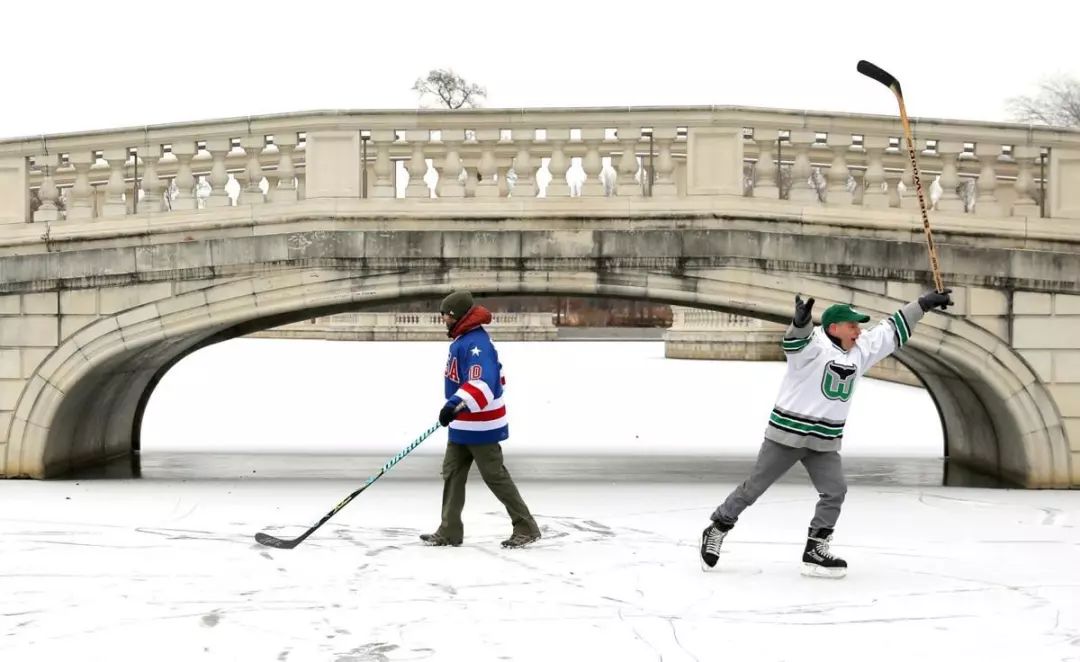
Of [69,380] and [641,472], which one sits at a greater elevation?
[69,380]

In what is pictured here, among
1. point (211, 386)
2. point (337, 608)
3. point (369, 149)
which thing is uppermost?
point (369, 149)

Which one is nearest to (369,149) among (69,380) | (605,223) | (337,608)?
(605,223)

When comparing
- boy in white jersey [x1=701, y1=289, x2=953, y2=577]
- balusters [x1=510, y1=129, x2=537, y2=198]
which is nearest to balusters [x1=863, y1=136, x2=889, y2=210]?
balusters [x1=510, y1=129, x2=537, y2=198]

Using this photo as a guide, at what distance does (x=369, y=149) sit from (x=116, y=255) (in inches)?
78.6

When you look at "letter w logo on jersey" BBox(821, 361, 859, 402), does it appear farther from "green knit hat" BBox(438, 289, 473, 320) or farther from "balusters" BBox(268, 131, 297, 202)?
"balusters" BBox(268, 131, 297, 202)

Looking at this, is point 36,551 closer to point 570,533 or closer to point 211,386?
point 570,533

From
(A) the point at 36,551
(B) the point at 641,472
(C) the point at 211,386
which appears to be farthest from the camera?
(C) the point at 211,386

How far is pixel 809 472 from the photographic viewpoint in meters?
6.64

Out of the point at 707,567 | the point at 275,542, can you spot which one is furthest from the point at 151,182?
the point at 707,567

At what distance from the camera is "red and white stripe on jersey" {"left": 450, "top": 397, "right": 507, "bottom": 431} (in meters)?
7.15

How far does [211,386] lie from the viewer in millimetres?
21906

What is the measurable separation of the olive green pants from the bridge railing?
3225 millimetres

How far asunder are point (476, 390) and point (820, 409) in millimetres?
1663

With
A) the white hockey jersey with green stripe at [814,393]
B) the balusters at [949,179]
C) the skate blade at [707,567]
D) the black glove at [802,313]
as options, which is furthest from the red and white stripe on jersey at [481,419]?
the balusters at [949,179]
